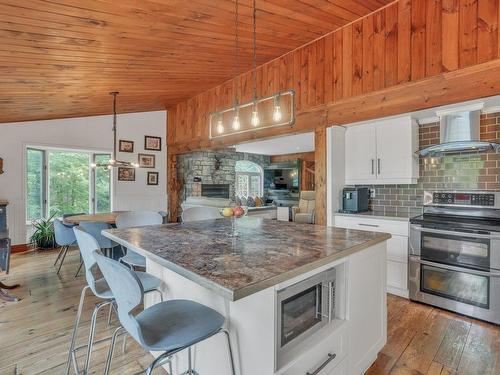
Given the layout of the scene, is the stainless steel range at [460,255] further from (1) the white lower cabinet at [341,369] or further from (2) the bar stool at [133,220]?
(2) the bar stool at [133,220]

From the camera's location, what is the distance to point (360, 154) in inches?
142

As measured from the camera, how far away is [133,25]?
2.45 meters

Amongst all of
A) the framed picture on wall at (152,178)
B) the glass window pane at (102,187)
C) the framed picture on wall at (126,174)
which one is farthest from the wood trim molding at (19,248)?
the framed picture on wall at (152,178)

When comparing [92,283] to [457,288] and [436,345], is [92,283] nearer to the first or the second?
[436,345]

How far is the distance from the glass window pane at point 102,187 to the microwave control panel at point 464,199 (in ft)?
20.0

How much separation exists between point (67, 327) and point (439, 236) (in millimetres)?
3515

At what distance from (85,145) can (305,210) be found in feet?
19.3

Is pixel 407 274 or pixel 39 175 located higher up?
pixel 39 175

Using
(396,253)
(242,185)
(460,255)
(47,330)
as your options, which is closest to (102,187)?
(47,330)

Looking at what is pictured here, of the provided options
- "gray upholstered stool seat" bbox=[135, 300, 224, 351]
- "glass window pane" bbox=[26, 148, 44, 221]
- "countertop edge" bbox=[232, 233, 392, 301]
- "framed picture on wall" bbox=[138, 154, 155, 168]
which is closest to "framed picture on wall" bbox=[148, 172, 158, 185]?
"framed picture on wall" bbox=[138, 154, 155, 168]

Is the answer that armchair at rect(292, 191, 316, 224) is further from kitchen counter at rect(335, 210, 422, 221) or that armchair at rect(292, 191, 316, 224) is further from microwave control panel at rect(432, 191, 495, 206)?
microwave control panel at rect(432, 191, 495, 206)

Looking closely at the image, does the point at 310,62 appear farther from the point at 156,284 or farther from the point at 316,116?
the point at 156,284

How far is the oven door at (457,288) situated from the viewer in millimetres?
2459

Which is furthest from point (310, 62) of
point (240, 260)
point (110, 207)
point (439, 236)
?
point (110, 207)
